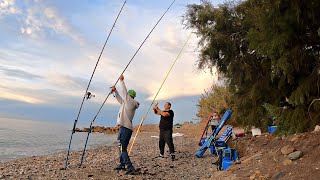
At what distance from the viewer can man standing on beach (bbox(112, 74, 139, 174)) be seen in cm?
868

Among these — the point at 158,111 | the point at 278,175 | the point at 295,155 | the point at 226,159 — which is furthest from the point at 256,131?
the point at 278,175

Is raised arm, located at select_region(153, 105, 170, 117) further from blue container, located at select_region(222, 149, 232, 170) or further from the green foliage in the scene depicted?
the green foliage

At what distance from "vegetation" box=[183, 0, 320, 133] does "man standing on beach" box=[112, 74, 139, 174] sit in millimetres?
3043

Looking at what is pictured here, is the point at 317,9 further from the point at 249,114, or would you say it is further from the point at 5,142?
the point at 5,142

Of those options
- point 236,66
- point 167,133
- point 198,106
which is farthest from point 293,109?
point 198,106

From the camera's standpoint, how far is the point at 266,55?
824 cm

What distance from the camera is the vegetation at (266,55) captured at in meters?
7.46

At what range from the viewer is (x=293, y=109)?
825cm

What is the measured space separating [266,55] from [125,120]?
3475 mm

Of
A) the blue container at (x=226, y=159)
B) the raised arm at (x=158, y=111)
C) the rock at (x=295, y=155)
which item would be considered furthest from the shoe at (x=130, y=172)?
the rock at (x=295, y=155)

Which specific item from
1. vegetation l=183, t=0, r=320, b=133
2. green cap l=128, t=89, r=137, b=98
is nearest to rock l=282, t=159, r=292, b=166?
vegetation l=183, t=0, r=320, b=133

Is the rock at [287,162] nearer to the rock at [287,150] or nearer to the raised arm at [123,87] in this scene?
the rock at [287,150]

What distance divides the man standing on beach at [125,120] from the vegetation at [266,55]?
9.98 ft

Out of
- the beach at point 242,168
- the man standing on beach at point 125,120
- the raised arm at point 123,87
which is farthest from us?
the raised arm at point 123,87
